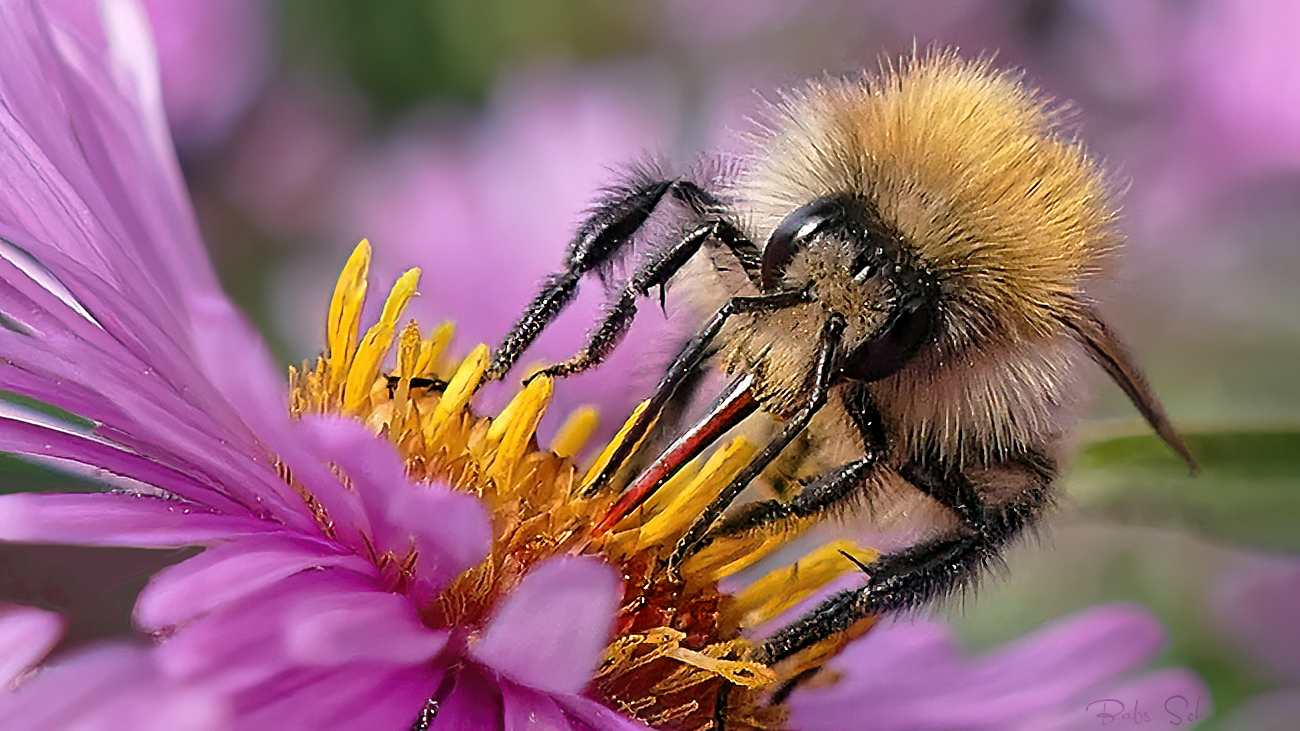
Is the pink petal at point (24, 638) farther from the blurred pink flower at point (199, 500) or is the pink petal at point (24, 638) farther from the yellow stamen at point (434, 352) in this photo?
the yellow stamen at point (434, 352)

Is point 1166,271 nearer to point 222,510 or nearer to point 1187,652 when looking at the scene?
point 1187,652

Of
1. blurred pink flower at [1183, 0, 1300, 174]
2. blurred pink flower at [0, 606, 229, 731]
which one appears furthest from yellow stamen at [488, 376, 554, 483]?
blurred pink flower at [1183, 0, 1300, 174]

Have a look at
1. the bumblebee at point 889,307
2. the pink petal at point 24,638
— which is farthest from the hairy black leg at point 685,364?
the pink petal at point 24,638

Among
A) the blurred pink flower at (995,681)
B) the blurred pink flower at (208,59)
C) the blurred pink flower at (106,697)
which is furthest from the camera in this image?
the blurred pink flower at (208,59)

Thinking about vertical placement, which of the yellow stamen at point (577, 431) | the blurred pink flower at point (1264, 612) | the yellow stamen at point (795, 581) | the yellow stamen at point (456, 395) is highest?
the yellow stamen at point (456, 395)

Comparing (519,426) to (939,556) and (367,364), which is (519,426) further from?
(939,556)

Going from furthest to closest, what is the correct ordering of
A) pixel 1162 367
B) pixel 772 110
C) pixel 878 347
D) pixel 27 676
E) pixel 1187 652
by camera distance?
1. pixel 1162 367
2. pixel 1187 652
3. pixel 772 110
4. pixel 878 347
5. pixel 27 676

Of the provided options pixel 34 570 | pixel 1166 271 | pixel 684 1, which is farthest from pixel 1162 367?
pixel 34 570
